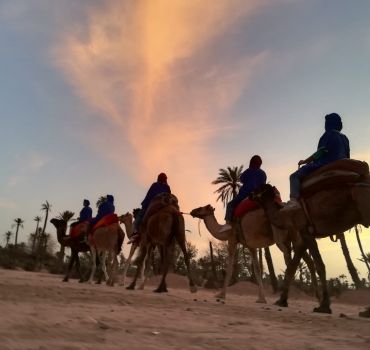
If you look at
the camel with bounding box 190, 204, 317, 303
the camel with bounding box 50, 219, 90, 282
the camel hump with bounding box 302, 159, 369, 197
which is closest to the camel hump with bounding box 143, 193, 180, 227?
the camel with bounding box 190, 204, 317, 303

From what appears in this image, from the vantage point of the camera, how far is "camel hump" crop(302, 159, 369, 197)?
672 centimetres

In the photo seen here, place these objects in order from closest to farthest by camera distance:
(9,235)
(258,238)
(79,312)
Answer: (79,312)
(258,238)
(9,235)

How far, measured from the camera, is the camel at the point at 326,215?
6.55 meters

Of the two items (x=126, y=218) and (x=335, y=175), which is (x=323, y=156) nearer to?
(x=335, y=175)

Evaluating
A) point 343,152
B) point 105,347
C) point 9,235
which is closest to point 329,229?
point 343,152

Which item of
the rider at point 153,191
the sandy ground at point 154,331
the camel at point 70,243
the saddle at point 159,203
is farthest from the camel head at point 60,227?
the sandy ground at point 154,331

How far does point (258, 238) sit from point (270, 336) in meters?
6.11

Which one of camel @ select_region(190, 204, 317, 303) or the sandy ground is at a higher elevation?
camel @ select_region(190, 204, 317, 303)

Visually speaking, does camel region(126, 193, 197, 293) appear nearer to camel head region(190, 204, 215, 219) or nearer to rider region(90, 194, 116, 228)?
camel head region(190, 204, 215, 219)

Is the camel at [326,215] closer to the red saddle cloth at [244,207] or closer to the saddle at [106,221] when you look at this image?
the red saddle cloth at [244,207]

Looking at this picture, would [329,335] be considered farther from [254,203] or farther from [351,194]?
[254,203]

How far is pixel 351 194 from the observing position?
263 inches

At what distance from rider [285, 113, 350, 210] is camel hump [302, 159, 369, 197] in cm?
13

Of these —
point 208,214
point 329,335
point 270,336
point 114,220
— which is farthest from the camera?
point 114,220
